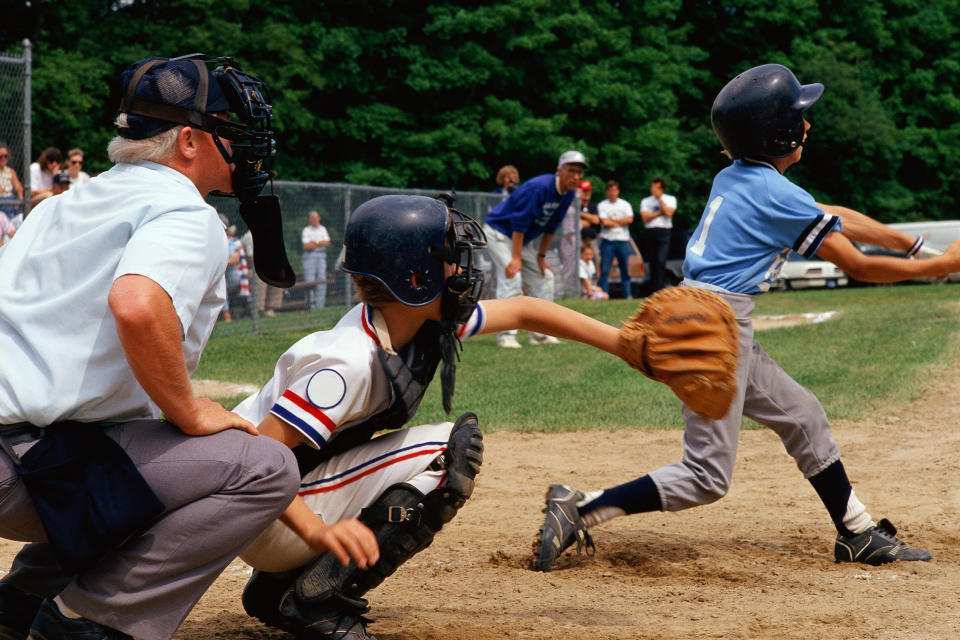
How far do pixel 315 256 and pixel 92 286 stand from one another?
12715mm

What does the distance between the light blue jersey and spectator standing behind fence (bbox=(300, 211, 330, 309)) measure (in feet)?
37.0

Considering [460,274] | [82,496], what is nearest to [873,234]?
[460,274]

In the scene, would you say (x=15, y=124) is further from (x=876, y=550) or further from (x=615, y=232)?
(x=615, y=232)

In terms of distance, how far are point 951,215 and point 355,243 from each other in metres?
39.8

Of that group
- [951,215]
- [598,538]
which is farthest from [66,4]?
[951,215]

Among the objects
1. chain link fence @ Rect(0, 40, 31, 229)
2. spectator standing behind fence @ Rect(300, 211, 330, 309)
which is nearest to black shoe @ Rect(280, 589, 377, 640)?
chain link fence @ Rect(0, 40, 31, 229)

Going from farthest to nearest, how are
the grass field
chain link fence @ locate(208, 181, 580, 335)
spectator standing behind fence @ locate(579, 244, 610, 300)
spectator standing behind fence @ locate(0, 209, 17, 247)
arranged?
spectator standing behind fence @ locate(579, 244, 610, 300)
chain link fence @ locate(208, 181, 580, 335)
spectator standing behind fence @ locate(0, 209, 17, 247)
the grass field

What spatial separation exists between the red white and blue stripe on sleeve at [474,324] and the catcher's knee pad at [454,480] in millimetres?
345

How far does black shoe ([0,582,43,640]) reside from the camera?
327cm

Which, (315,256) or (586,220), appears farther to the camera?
(586,220)

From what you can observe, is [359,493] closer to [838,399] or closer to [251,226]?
[251,226]

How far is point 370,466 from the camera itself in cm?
334

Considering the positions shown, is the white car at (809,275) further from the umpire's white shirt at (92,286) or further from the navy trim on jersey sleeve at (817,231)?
the umpire's white shirt at (92,286)

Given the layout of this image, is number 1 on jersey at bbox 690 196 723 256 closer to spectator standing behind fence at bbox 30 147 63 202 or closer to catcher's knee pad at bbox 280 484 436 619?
catcher's knee pad at bbox 280 484 436 619
